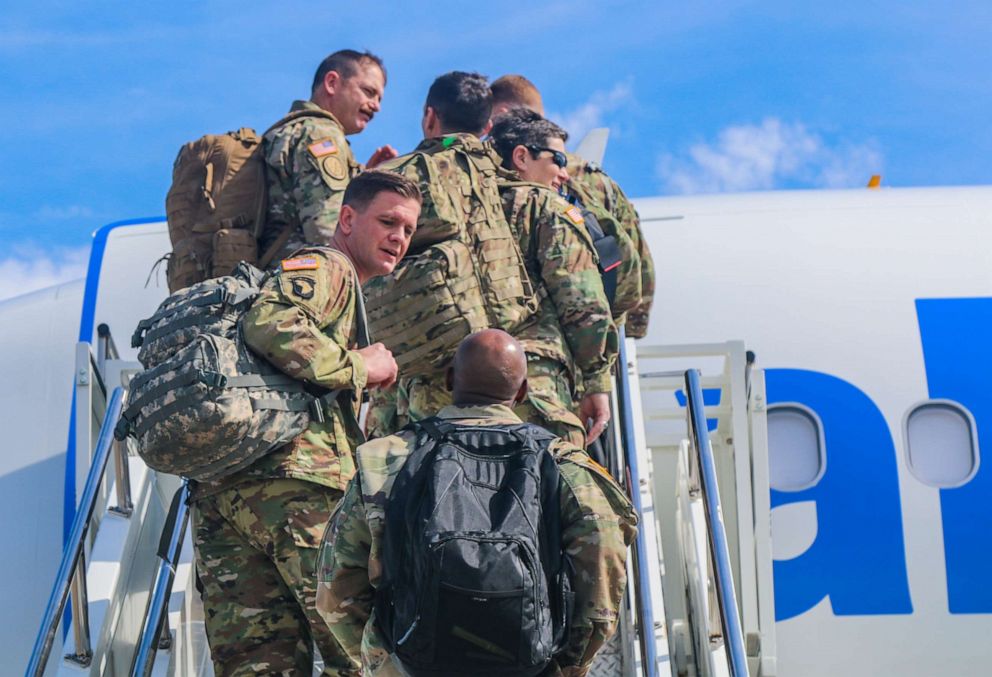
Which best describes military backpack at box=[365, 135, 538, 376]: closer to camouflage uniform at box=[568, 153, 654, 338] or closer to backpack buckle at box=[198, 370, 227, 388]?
backpack buckle at box=[198, 370, 227, 388]

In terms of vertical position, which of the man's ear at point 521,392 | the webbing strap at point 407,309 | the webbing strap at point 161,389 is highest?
the webbing strap at point 407,309

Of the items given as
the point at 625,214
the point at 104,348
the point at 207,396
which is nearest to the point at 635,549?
the point at 207,396

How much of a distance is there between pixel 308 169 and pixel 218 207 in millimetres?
422

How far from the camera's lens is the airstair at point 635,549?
4531 mm

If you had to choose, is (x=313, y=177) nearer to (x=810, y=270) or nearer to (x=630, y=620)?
(x=630, y=620)

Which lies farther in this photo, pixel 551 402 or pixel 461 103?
pixel 461 103

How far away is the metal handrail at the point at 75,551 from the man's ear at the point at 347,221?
1.49 m

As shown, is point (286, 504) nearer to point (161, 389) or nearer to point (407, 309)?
point (161, 389)

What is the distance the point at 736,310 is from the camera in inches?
271

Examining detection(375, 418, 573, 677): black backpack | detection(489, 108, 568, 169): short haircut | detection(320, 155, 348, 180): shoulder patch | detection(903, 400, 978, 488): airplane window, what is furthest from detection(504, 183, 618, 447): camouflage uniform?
detection(903, 400, 978, 488): airplane window

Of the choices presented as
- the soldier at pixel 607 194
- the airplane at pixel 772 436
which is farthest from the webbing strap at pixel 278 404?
the soldier at pixel 607 194

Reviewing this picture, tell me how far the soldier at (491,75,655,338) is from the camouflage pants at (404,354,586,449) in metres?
1.50

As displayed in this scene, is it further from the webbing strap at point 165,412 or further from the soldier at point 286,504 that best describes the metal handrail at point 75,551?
the webbing strap at point 165,412

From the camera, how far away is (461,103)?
5.46 m
